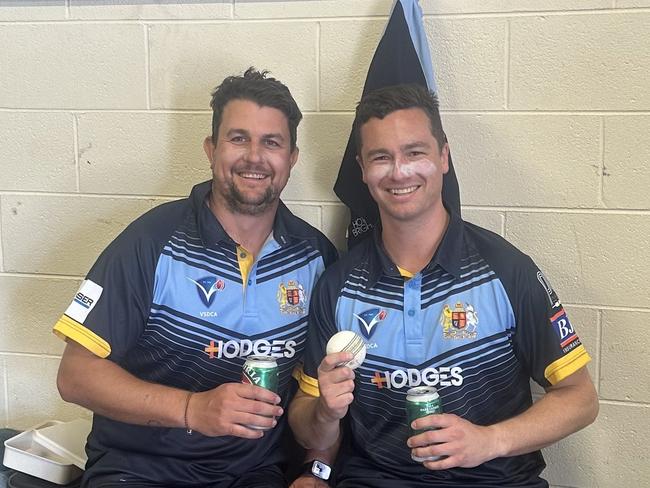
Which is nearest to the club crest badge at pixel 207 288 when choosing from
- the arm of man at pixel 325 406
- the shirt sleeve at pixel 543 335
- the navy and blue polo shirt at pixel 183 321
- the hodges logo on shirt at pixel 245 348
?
the navy and blue polo shirt at pixel 183 321

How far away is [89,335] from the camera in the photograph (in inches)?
72.1

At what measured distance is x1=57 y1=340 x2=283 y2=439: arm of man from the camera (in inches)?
64.3

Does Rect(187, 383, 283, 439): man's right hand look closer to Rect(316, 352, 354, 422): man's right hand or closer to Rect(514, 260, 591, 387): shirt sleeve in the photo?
Rect(316, 352, 354, 422): man's right hand

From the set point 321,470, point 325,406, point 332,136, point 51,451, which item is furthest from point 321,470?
point 332,136

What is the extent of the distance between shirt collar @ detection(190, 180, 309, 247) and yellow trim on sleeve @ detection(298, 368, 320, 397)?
0.35 metres

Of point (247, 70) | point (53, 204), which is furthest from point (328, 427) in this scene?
point (53, 204)

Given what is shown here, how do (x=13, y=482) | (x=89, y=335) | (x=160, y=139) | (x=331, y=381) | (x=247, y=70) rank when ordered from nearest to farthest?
(x=331, y=381) < (x=89, y=335) < (x=13, y=482) < (x=247, y=70) < (x=160, y=139)

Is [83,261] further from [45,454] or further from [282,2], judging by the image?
[282,2]

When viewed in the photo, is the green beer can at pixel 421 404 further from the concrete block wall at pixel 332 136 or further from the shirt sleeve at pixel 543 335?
the concrete block wall at pixel 332 136

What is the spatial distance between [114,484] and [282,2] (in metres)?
1.36

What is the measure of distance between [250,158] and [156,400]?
0.63 meters

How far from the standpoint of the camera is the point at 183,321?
1.92m

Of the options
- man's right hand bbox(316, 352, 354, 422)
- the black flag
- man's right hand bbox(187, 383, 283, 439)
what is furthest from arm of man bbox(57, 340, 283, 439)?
the black flag

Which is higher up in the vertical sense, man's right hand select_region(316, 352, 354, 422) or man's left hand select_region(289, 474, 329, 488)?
man's right hand select_region(316, 352, 354, 422)
